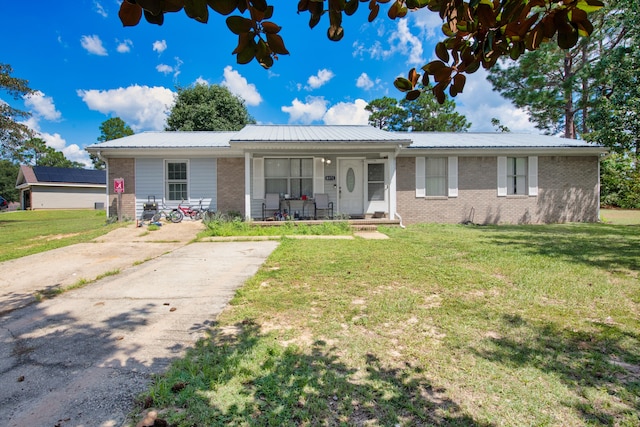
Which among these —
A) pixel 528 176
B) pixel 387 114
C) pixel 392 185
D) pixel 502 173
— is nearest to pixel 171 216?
pixel 392 185

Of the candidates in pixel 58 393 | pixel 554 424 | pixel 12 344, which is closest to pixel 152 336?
pixel 58 393

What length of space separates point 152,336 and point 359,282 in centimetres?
262

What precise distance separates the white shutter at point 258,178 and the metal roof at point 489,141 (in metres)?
5.88

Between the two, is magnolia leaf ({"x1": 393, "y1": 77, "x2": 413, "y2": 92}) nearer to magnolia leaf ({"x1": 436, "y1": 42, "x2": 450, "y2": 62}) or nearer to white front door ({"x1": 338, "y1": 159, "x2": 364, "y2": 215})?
magnolia leaf ({"x1": 436, "y1": 42, "x2": 450, "y2": 62})

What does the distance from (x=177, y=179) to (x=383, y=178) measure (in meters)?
8.19

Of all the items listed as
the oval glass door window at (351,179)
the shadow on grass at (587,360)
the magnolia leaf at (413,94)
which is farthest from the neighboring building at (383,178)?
the magnolia leaf at (413,94)

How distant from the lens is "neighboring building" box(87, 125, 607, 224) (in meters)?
12.2

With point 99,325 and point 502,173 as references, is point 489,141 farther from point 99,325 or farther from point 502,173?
point 99,325

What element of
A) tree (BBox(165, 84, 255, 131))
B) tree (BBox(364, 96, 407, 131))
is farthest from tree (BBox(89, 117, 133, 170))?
tree (BBox(364, 96, 407, 131))

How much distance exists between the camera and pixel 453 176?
41.2 feet

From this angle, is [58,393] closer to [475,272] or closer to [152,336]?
[152,336]

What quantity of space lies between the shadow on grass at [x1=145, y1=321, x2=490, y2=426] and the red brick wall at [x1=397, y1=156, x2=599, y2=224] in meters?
10.8

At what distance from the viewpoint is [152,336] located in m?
2.83

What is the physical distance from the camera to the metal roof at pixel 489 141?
12492mm
